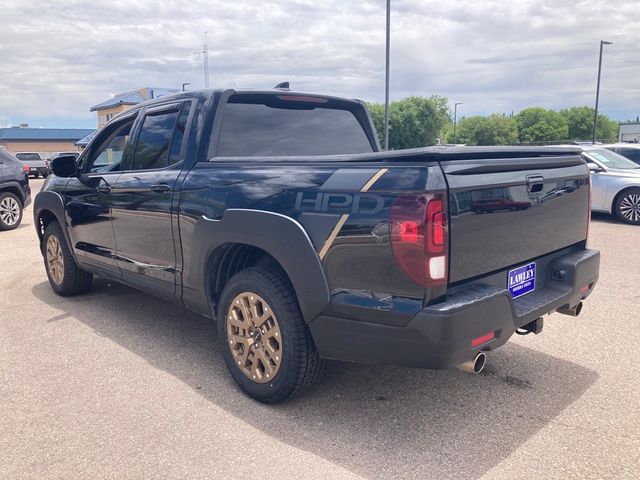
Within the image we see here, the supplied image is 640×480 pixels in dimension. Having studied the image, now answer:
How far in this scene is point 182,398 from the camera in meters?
3.54

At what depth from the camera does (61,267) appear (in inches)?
231

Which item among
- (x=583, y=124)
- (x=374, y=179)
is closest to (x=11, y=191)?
(x=374, y=179)

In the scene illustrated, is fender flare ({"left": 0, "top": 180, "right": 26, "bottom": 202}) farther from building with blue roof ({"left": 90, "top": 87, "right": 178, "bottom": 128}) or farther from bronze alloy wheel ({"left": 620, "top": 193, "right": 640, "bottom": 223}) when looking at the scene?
building with blue roof ({"left": 90, "top": 87, "right": 178, "bottom": 128})

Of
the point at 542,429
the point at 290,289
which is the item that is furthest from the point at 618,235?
the point at 290,289

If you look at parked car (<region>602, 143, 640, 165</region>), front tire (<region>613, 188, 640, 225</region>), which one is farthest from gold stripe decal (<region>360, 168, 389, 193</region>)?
parked car (<region>602, 143, 640, 165</region>)

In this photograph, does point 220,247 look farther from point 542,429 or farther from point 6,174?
point 6,174

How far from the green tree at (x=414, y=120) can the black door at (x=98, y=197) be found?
69005 mm

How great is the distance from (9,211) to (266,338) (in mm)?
10004

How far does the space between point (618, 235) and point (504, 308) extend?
7828 millimetres

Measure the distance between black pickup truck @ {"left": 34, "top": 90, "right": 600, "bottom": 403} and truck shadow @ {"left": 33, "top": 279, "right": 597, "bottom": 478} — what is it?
0.79 ft

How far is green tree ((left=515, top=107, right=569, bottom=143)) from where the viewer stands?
10344 centimetres

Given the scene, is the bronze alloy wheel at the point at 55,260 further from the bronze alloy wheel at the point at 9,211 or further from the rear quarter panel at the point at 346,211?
the bronze alloy wheel at the point at 9,211

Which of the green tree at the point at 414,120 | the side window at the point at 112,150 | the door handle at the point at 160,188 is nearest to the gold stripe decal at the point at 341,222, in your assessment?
the door handle at the point at 160,188

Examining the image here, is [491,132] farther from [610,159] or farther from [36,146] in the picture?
[610,159]
